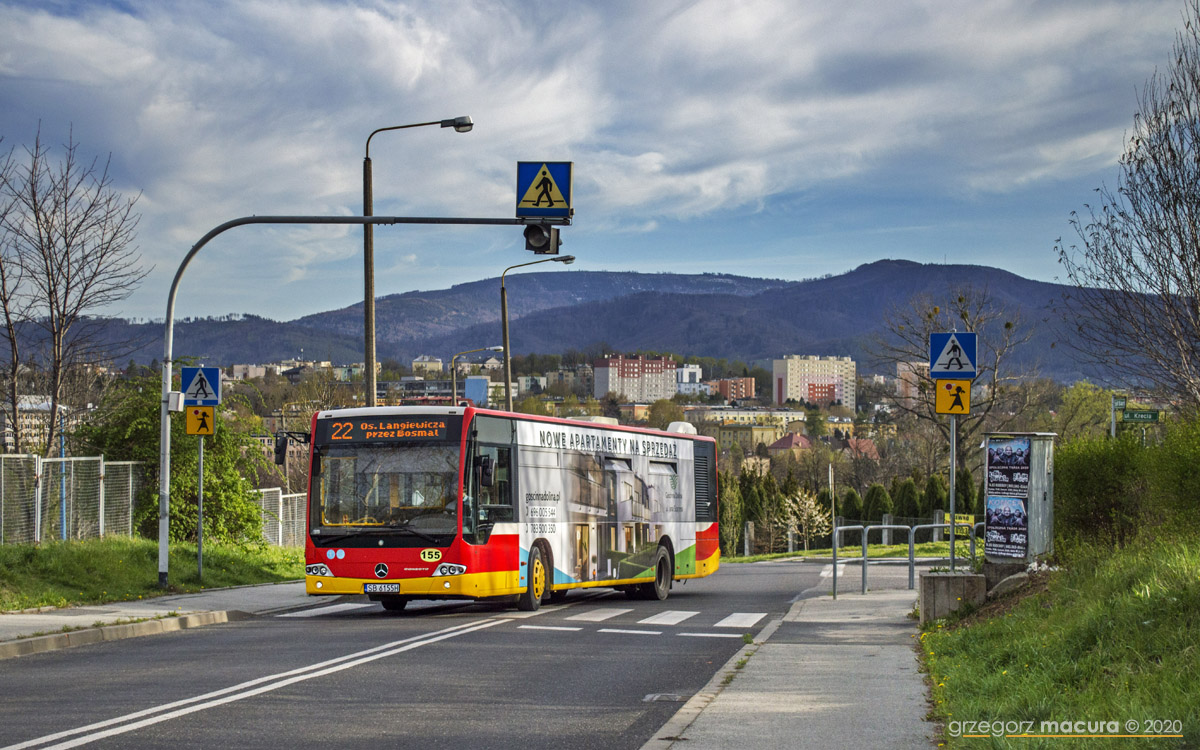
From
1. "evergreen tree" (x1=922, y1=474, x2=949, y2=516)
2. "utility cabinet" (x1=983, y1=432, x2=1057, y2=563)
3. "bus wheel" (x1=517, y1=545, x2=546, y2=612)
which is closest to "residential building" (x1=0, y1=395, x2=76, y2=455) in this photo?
"bus wheel" (x1=517, y1=545, x2=546, y2=612)

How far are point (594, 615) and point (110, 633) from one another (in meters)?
7.33

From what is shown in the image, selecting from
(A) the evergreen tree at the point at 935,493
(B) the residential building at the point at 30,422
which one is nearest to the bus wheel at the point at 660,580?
(B) the residential building at the point at 30,422

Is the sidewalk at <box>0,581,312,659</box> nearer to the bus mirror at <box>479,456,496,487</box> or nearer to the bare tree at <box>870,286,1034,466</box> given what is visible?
the bus mirror at <box>479,456,496,487</box>

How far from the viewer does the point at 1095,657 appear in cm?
838

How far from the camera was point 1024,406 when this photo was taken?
4959 cm

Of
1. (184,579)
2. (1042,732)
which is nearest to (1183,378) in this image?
(1042,732)

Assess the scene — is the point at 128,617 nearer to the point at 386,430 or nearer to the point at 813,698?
the point at 386,430

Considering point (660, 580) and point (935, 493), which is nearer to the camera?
point (660, 580)

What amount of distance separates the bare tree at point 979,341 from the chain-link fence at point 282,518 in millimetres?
23033

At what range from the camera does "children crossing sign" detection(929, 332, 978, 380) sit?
15.8 m

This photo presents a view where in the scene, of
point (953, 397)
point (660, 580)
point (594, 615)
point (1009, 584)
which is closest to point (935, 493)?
point (660, 580)

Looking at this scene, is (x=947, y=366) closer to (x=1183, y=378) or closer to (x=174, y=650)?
(x=1183, y=378)

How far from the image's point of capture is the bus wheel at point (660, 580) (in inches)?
948

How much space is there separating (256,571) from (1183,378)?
1777 cm
